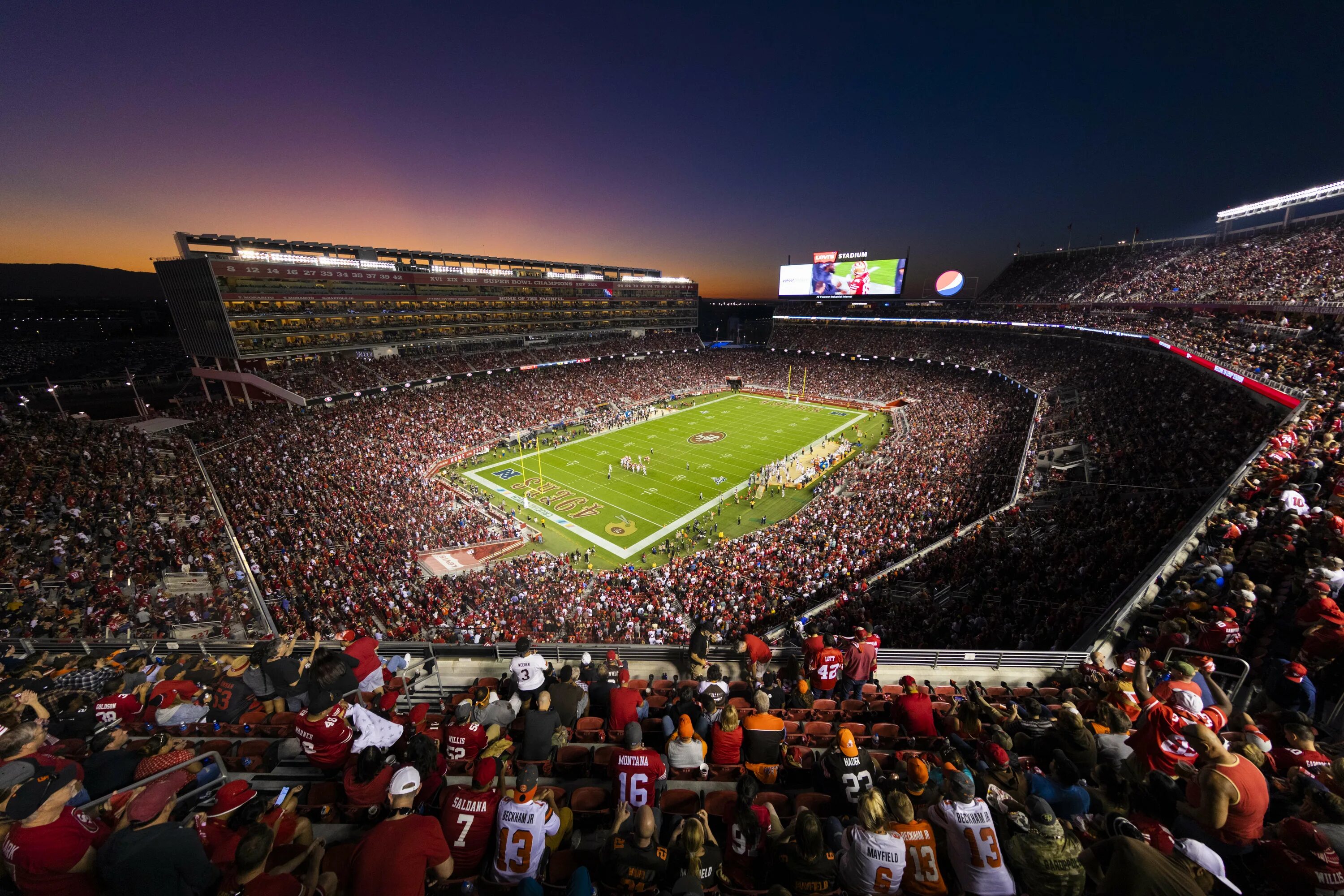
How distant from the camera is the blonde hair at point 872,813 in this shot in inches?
138

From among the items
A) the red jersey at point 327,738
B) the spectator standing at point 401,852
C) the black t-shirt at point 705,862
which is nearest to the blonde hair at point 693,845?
the black t-shirt at point 705,862

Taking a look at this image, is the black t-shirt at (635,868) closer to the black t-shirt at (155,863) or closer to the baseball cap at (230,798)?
the black t-shirt at (155,863)

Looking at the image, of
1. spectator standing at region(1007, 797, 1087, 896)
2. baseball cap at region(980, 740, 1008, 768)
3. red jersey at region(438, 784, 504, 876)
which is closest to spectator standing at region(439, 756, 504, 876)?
red jersey at region(438, 784, 504, 876)

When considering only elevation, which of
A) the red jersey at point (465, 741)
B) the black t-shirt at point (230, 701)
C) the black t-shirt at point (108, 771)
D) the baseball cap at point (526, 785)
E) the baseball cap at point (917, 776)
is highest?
the baseball cap at point (526, 785)

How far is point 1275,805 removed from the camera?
13.2 ft

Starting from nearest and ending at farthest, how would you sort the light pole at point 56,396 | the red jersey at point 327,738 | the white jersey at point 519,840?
the white jersey at point 519,840
the red jersey at point 327,738
the light pole at point 56,396

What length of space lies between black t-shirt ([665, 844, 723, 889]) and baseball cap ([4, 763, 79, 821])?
419 cm

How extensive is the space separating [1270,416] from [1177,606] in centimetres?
1631

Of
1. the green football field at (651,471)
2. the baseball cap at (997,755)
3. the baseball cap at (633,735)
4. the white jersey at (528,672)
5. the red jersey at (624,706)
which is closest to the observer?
the baseball cap at (997,755)

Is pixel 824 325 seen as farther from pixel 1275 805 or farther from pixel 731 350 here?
pixel 1275 805

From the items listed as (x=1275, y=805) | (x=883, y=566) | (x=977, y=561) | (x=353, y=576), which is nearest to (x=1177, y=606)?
(x=1275, y=805)

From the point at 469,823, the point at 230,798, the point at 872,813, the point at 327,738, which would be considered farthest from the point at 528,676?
the point at 872,813

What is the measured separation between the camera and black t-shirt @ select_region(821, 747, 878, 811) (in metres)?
4.57

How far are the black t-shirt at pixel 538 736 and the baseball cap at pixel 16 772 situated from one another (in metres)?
3.53
